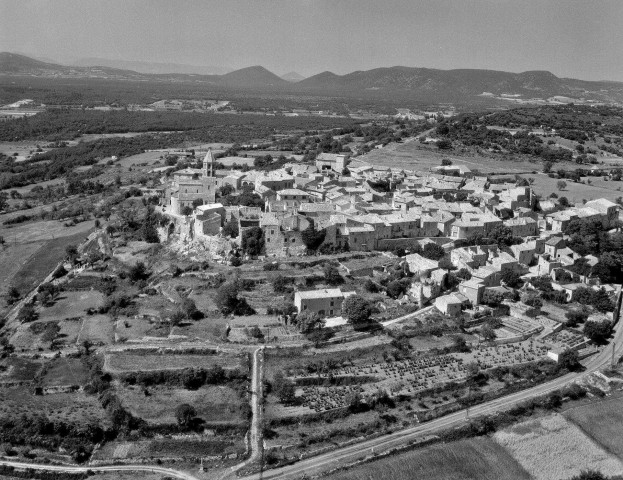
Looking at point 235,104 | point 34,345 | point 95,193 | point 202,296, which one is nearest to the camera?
point 34,345

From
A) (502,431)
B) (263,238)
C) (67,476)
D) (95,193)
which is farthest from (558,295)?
(95,193)

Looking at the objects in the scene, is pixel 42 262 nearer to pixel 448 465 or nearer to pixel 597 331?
pixel 448 465

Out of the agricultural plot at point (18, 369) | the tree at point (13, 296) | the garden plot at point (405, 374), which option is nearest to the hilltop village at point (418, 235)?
the garden plot at point (405, 374)

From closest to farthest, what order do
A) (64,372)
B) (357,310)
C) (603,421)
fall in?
(603,421) → (64,372) → (357,310)

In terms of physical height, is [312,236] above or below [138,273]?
above

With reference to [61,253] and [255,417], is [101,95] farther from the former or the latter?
[255,417]

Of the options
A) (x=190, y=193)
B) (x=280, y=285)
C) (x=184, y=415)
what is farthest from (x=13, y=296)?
(x=184, y=415)
